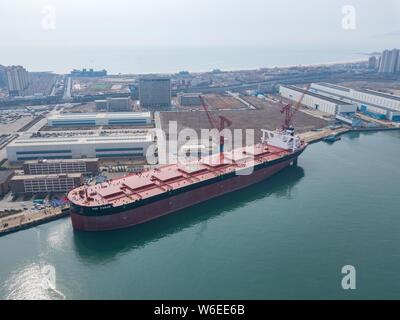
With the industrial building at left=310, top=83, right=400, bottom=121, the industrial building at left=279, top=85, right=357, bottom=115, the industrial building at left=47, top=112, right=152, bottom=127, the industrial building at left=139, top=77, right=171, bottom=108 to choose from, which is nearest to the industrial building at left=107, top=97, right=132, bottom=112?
the industrial building at left=139, top=77, right=171, bottom=108

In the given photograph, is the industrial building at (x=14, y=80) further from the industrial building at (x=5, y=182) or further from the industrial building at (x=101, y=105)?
the industrial building at (x=5, y=182)

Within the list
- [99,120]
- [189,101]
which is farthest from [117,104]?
[189,101]

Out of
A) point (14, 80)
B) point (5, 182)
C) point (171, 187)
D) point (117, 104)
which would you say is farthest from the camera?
point (14, 80)

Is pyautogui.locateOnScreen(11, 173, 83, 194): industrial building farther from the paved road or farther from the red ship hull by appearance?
the paved road

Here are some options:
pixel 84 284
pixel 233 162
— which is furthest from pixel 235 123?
pixel 84 284

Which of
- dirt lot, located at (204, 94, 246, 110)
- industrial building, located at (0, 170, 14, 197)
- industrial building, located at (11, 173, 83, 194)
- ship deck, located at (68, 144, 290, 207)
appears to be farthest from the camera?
dirt lot, located at (204, 94, 246, 110)

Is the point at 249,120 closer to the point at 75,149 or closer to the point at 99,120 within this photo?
the point at 99,120
